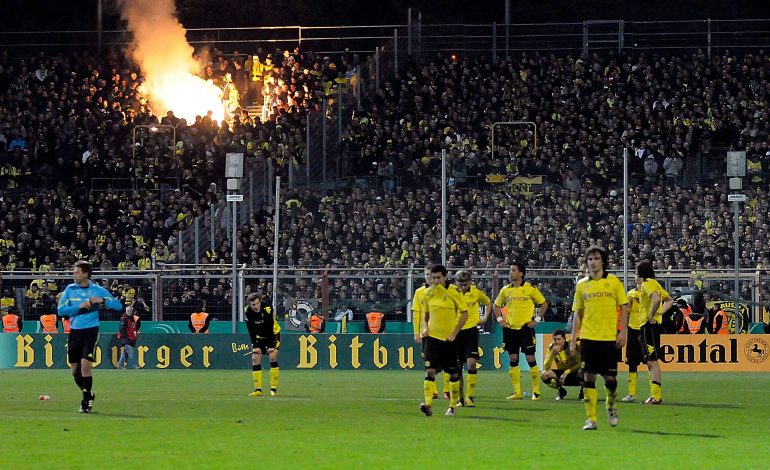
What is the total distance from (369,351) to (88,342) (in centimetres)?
1483

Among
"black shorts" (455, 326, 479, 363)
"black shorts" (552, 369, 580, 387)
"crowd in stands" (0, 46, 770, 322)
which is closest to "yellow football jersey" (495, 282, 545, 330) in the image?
"black shorts" (455, 326, 479, 363)

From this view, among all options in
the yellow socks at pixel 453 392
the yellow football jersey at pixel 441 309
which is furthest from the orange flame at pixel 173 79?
the yellow socks at pixel 453 392

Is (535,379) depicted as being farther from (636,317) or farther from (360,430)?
(360,430)

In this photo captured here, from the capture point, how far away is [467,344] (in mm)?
23047

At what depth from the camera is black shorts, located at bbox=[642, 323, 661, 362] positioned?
22828mm

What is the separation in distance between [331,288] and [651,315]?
1367 cm

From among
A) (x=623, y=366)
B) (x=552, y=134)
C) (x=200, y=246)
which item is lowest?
(x=623, y=366)

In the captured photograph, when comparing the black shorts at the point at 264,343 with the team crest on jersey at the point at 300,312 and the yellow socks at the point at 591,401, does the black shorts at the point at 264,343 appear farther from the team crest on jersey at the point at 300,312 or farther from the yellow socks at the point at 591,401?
the team crest on jersey at the point at 300,312

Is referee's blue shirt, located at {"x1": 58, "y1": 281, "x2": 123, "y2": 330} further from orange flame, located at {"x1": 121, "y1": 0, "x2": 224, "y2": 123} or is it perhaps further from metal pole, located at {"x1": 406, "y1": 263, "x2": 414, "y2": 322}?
orange flame, located at {"x1": 121, "y1": 0, "x2": 224, "y2": 123}

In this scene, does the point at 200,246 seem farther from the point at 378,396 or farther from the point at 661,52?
the point at 661,52

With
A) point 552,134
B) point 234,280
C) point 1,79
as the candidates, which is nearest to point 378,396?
point 234,280

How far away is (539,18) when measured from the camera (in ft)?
241

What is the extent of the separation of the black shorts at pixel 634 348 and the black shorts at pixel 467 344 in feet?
7.83

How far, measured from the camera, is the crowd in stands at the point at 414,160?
131 ft
